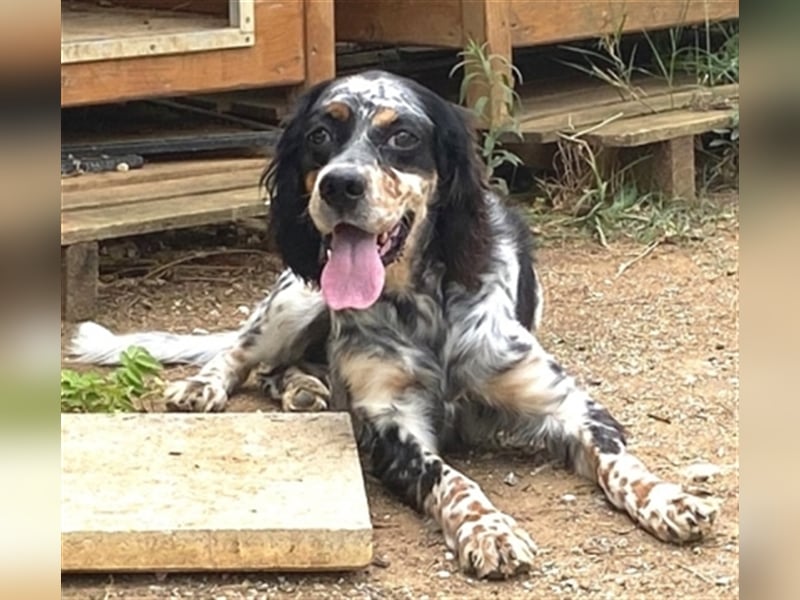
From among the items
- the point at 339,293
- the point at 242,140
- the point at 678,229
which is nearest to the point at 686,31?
the point at 678,229

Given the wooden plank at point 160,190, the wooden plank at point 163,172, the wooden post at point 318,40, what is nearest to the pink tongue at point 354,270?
the wooden plank at point 160,190

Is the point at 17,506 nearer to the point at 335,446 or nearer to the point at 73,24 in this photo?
the point at 335,446

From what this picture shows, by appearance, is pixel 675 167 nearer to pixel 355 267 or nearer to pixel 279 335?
pixel 279 335

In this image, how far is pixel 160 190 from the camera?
17.2 ft

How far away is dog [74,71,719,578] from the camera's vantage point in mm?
3365

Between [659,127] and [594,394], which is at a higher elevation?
[659,127]

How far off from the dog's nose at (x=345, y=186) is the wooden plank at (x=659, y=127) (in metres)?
2.79

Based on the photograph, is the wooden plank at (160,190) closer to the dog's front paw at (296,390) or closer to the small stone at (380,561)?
the dog's front paw at (296,390)

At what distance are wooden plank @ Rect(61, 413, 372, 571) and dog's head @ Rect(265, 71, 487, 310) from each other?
424 mm

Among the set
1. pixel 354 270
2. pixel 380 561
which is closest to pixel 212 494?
pixel 380 561

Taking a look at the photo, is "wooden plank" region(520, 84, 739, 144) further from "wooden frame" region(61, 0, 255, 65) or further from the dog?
the dog

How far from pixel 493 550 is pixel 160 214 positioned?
8.08 feet

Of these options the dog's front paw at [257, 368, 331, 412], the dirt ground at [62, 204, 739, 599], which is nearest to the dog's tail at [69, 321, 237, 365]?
the dirt ground at [62, 204, 739, 599]

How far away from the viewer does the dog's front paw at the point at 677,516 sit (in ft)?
9.96
